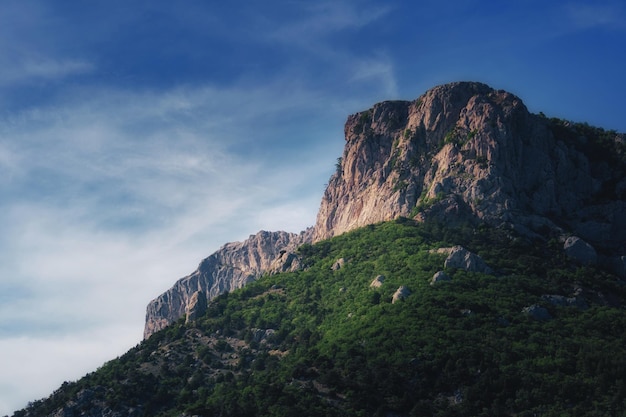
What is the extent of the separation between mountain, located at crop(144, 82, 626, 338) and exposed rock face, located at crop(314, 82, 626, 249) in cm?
24

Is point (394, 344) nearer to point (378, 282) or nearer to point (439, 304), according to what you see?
point (439, 304)

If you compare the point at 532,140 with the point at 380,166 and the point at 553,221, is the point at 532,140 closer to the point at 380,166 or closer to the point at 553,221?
the point at 553,221

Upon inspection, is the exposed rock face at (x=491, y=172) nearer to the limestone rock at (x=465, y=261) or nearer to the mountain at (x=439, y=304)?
the mountain at (x=439, y=304)

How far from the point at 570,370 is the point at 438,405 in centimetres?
2012

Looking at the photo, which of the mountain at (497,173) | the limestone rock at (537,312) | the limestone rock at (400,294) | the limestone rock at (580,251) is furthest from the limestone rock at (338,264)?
the limestone rock at (537,312)

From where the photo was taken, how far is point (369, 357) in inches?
4604

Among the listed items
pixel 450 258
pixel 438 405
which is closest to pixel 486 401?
pixel 438 405

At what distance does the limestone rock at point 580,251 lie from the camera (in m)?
150

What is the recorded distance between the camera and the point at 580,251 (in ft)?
495

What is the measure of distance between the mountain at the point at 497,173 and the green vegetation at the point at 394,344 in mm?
8452

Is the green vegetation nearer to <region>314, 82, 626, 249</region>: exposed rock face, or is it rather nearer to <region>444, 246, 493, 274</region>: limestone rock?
<region>444, 246, 493, 274</region>: limestone rock

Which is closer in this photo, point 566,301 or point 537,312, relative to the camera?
point 537,312

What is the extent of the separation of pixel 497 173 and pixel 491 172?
5.10 feet

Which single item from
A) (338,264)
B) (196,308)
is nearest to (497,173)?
(338,264)
